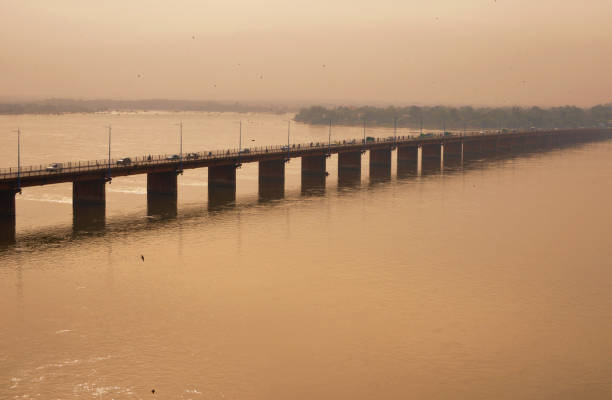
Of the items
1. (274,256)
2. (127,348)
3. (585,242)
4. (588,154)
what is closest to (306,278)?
(274,256)

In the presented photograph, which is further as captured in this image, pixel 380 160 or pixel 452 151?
pixel 452 151

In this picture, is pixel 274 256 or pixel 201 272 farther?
pixel 274 256

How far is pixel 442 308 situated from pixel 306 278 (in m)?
10.5

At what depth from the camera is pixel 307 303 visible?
1841 inches

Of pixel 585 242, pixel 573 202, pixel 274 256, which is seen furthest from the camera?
pixel 573 202

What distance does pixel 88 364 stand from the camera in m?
36.5

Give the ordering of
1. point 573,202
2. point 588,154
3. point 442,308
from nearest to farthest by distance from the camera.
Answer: point 442,308 < point 573,202 < point 588,154

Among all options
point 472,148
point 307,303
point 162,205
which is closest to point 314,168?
point 162,205

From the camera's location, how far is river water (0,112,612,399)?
35781 mm

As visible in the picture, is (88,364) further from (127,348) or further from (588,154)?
(588,154)

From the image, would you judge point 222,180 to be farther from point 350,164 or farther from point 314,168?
point 350,164

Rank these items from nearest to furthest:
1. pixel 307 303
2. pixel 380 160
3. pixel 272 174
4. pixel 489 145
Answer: pixel 307 303
pixel 272 174
pixel 380 160
pixel 489 145

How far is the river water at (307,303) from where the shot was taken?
35781mm

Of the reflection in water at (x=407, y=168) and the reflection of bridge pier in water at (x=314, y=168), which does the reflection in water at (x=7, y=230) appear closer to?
the reflection of bridge pier in water at (x=314, y=168)
